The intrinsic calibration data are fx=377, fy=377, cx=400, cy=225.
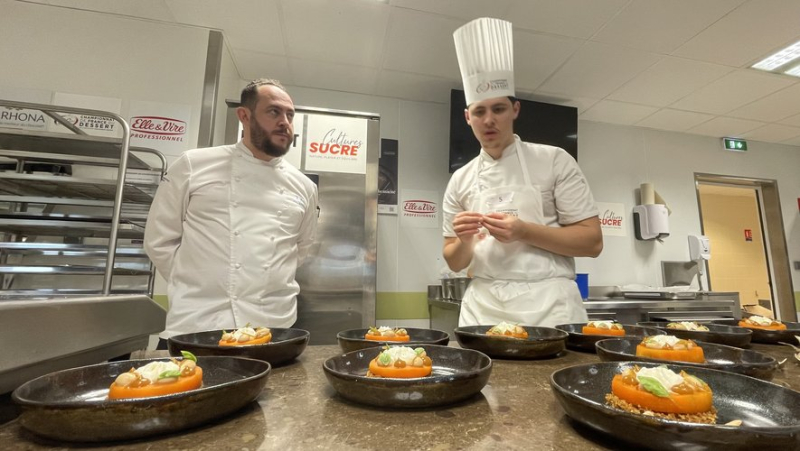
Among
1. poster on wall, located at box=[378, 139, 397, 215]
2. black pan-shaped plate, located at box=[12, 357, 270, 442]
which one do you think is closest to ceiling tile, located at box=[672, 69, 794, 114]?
poster on wall, located at box=[378, 139, 397, 215]

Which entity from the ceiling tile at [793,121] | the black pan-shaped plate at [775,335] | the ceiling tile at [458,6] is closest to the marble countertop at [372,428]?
the black pan-shaped plate at [775,335]

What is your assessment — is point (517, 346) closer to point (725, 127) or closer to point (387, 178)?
point (387, 178)

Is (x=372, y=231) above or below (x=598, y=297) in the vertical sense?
above

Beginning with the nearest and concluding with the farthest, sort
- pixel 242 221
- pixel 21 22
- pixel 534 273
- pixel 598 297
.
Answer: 1. pixel 534 273
2. pixel 242 221
3. pixel 21 22
4. pixel 598 297

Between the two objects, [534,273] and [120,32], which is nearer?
[534,273]

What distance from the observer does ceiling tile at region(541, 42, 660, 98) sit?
3064 millimetres

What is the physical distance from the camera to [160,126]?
2857mm

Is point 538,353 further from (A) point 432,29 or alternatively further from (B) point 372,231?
(A) point 432,29

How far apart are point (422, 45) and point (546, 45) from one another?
982 millimetres

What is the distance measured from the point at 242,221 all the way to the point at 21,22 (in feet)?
8.70

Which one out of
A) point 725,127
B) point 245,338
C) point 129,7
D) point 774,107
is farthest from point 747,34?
point 129,7

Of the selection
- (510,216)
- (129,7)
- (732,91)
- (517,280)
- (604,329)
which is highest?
(129,7)

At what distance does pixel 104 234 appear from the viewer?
2389 mm

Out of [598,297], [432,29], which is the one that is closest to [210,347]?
[432,29]
